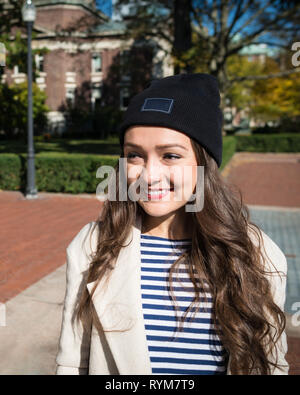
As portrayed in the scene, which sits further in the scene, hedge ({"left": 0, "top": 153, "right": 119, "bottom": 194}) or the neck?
hedge ({"left": 0, "top": 153, "right": 119, "bottom": 194})

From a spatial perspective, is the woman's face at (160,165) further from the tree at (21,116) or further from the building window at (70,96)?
the building window at (70,96)

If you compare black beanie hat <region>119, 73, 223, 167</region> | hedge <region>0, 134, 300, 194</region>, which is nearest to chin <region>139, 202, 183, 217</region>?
black beanie hat <region>119, 73, 223, 167</region>

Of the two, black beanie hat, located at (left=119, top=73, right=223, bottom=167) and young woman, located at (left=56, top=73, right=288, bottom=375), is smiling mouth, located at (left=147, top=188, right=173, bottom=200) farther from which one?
black beanie hat, located at (left=119, top=73, right=223, bottom=167)

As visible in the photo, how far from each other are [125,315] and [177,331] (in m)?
0.20

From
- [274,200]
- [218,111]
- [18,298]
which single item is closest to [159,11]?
[274,200]

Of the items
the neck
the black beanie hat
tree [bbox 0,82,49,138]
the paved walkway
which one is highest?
tree [bbox 0,82,49,138]

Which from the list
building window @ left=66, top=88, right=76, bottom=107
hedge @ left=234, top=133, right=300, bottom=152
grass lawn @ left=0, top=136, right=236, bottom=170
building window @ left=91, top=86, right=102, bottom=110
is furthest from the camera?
building window @ left=91, top=86, right=102, bottom=110

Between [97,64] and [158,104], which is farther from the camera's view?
[97,64]

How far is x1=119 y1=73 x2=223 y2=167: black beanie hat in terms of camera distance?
1.34m

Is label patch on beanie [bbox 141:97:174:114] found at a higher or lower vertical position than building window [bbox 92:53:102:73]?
lower

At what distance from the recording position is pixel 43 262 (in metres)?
5.45

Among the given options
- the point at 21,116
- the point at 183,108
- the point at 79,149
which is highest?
the point at 21,116

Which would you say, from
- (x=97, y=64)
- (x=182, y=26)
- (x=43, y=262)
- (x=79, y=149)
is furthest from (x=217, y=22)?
(x=97, y=64)

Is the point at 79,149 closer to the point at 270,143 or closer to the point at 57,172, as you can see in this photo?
the point at 57,172
